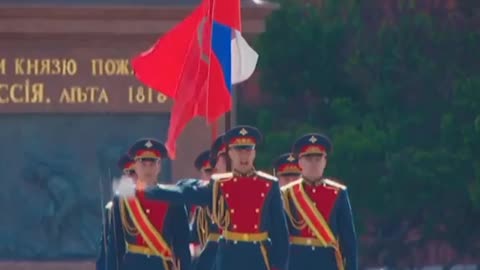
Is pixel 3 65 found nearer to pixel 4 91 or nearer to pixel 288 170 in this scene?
pixel 4 91

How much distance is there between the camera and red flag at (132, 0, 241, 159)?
13.1 m

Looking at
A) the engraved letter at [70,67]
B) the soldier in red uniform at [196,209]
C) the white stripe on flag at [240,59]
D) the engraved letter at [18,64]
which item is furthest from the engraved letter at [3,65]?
the white stripe on flag at [240,59]

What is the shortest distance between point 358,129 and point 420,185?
915mm

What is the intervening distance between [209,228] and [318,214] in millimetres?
1076

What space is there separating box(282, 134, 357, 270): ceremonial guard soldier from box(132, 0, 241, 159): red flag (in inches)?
33.4

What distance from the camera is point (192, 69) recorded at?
1363cm

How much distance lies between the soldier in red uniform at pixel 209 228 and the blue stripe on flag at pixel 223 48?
51 centimetres

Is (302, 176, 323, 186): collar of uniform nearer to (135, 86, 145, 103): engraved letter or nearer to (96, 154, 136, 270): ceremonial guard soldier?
(96, 154, 136, 270): ceremonial guard soldier

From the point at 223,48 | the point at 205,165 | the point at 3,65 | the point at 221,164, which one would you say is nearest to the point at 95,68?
the point at 3,65

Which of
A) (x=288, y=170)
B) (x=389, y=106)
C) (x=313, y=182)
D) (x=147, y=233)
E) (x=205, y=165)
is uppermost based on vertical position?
(x=389, y=106)

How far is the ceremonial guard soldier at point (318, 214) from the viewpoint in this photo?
39.9ft

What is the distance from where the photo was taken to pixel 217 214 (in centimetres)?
1182

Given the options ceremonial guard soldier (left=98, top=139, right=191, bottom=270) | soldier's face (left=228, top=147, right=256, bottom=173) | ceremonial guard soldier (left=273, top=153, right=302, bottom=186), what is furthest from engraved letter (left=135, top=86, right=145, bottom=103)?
soldier's face (left=228, top=147, right=256, bottom=173)

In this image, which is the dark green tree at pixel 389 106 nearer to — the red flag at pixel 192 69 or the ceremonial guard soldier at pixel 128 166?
the red flag at pixel 192 69
